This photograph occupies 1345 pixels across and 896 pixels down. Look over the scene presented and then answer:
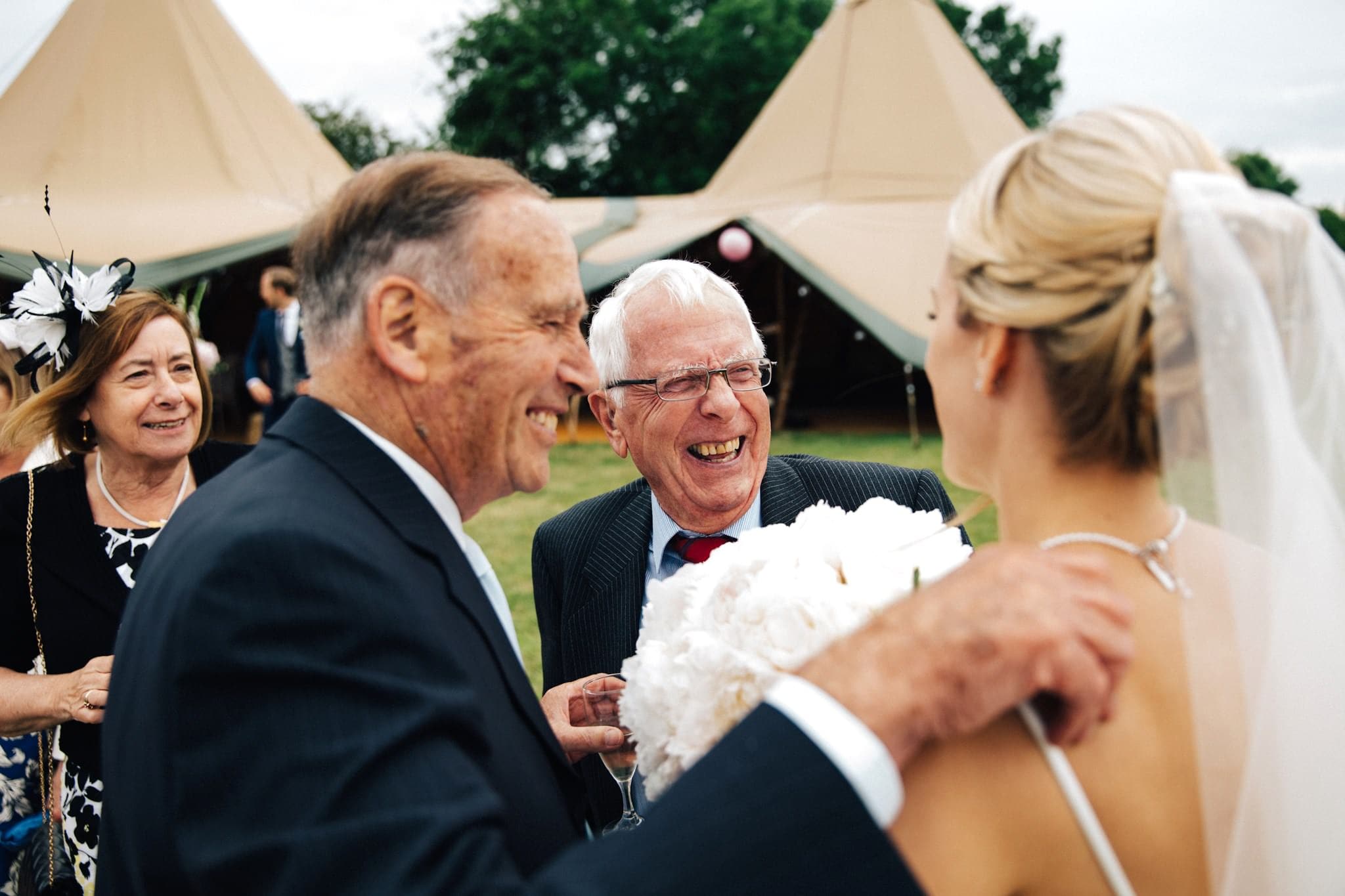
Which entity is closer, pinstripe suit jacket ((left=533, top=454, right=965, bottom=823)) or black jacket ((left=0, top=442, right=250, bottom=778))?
pinstripe suit jacket ((left=533, top=454, right=965, bottom=823))

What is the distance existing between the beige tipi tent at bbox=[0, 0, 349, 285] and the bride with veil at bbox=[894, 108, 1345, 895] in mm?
13877

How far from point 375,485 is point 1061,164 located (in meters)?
1.09

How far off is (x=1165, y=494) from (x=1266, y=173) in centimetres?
5664

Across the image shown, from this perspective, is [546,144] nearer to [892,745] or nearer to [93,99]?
[93,99]

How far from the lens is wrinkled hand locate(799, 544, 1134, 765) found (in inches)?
45.3

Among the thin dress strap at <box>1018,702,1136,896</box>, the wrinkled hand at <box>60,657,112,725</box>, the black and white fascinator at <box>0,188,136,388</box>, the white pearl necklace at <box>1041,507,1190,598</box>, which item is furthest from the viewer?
the black and white fascinator at <box>0,188,136,388</box>

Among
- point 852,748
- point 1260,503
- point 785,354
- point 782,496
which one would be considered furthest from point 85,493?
point 785,354

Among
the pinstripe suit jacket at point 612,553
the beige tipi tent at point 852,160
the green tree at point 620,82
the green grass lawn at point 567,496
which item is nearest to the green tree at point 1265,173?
the green tree at point 620,82

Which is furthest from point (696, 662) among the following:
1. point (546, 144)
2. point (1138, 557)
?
point (546, 144)

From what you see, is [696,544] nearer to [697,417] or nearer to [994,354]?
[697,417]

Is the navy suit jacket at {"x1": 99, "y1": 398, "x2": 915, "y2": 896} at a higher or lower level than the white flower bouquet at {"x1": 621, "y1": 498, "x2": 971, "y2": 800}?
higher

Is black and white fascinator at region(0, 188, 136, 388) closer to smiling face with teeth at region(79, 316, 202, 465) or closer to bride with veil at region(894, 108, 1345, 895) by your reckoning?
smiling face with teeth at region(79, 316, 202, 465)

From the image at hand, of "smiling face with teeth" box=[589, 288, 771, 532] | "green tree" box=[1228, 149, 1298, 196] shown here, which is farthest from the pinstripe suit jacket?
"green tree" box=[1228, 149, 1298, 196]

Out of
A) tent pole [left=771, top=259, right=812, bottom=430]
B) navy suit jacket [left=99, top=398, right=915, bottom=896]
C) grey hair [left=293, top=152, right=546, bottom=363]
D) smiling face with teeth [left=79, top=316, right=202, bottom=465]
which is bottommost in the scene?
tent pole [left=771, top=259, right=812, bottom=430]
